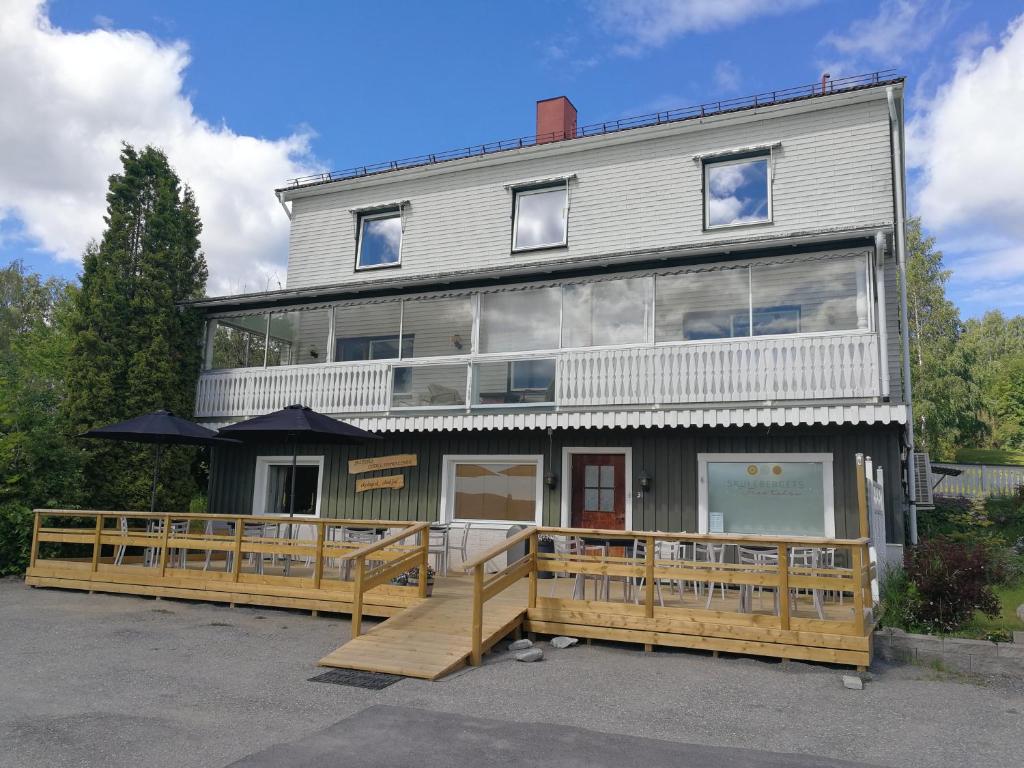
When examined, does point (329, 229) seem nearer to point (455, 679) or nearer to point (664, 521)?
point (664, 521)

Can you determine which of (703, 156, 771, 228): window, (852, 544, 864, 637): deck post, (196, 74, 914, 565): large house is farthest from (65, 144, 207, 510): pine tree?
(852, 544, 864, 637): deck post

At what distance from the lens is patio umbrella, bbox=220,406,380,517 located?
10.9 metres

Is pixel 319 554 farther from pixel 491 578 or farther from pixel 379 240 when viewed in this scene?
pixel 379 240

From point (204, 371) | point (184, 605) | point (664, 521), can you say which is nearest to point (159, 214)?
point (204, 371)

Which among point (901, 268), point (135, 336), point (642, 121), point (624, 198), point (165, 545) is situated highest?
point (642, 121)

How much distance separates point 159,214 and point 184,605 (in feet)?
31.0

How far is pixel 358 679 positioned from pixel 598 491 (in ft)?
21.6

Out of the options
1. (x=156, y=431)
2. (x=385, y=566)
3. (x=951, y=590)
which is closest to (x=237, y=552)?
(x=156, y=431)

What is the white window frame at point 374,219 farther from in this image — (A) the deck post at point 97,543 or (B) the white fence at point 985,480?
(B) the white fence at point 985,480

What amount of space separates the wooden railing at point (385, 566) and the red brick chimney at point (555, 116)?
11.4 meters

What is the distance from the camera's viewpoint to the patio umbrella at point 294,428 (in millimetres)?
10875

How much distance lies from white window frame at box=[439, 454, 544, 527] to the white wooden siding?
12.4ft

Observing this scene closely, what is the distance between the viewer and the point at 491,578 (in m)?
8.05

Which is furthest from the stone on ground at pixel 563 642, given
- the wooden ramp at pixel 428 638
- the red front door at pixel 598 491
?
the red front door at pixel 598 491
